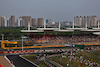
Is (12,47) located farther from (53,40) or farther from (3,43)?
(53,40)

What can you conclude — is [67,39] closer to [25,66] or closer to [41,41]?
[41,41]

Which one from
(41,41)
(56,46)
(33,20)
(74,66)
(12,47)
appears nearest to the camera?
(74,66)

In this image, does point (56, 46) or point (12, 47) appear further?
point (56, 46)

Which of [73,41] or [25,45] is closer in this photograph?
[25,45]

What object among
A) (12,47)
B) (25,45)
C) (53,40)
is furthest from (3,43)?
(53,40)

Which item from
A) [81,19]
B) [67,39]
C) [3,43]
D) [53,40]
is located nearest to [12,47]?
[3,43]

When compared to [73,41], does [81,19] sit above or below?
above

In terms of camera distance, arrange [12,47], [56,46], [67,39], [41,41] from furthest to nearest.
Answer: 1. [67,39]
2. [41,41]
3. [56,46]
4. [12,47]

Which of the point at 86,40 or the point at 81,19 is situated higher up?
the point at 81,19

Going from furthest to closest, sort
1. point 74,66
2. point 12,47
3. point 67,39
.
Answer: point 67,39, point 12,47, point 74,66
